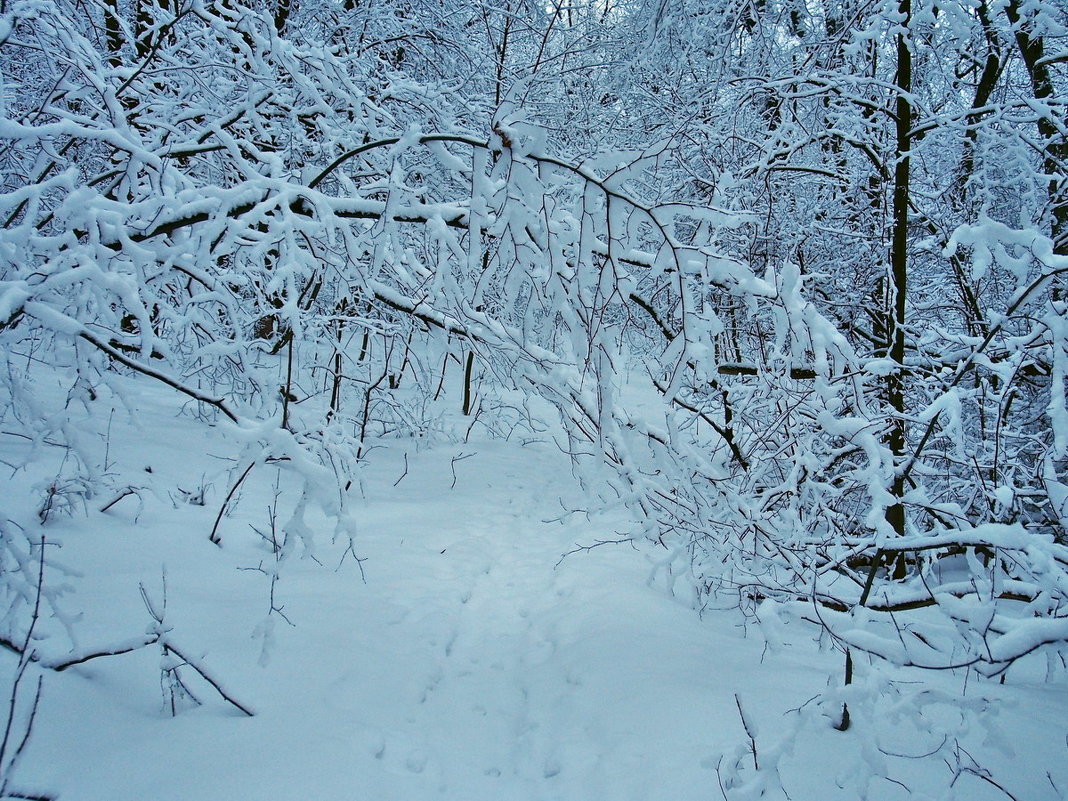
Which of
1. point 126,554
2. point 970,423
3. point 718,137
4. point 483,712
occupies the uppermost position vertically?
point 718,137

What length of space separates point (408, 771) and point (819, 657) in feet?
7.07

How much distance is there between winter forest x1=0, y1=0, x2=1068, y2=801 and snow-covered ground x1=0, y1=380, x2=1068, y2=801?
20 millimetres

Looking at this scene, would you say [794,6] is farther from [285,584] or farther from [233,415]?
[285,584]

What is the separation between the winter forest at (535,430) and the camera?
190 centimetres

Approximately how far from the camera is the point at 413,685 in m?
3.02

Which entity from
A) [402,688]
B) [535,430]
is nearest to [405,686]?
[402,688]

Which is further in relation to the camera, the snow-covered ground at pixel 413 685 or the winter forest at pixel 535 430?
the snow-covered ground at pixel 413 685

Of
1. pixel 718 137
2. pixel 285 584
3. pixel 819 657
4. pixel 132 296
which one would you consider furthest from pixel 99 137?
pixel 819 657

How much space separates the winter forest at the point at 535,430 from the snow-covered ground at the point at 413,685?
0.07 feet

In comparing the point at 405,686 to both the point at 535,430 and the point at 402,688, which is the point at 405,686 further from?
the point at 535,430

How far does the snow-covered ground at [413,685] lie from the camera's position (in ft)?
6.88

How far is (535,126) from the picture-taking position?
5.32 ft

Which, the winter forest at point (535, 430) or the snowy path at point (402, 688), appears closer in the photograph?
the winter forest at point (535, 430)

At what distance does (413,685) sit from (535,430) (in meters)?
1.49
